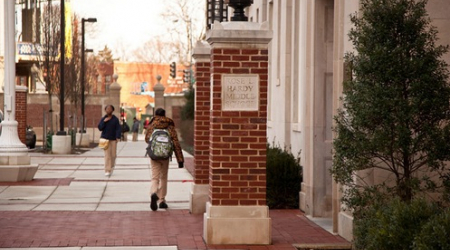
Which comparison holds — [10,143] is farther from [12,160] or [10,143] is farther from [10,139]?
[12,160]

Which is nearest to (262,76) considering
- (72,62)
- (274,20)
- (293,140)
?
(293,140)

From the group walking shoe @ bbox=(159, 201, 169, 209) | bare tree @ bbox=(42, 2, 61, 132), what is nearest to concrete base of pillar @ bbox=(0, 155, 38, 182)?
walking shoe @ bbox=(159, 201, 169, 209)

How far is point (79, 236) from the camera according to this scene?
40.6 ft

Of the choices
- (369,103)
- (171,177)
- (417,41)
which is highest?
(417,41)

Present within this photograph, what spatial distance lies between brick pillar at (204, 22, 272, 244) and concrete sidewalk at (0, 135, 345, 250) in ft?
1.78

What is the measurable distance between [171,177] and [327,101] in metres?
10.4

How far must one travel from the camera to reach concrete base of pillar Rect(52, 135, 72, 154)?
122 feet

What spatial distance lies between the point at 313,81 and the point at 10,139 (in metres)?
9.91

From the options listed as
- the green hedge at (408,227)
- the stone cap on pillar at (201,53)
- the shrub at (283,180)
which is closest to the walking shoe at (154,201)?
the shrub at (283,180)

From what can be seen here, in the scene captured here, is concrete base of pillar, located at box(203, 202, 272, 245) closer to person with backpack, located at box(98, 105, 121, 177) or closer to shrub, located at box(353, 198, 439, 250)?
shrub, located at box(353, 198, 439, 250)

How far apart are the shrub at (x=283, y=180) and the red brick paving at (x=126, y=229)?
370 mm

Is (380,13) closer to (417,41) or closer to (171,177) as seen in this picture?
(417,41)

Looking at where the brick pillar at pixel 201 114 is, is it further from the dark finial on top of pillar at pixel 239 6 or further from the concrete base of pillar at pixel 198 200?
the dark finial on top of pillar at pixel 239 6

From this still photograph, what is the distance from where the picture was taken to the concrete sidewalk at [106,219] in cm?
1186
